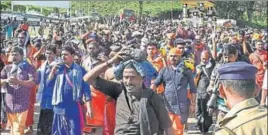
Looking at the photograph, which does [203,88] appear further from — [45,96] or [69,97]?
[69,97]

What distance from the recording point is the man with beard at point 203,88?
9578 millimetres

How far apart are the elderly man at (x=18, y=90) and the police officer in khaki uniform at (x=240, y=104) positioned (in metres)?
5.17

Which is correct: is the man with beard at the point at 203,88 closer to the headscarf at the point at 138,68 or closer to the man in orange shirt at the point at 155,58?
the man in orange shirt at the point at 155,58

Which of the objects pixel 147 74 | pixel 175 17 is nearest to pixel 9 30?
pixel 147 74

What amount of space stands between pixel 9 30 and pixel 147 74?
16961 millimetres

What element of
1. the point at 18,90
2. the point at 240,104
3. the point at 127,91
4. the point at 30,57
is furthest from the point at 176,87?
the point at 240,104

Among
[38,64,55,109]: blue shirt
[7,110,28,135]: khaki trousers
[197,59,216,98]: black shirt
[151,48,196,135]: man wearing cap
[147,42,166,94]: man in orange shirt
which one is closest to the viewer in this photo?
[38,64,55,109]: blue shirt

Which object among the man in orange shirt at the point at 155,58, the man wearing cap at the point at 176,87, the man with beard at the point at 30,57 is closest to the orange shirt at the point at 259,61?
the man in orange shirt at the point at 155,58

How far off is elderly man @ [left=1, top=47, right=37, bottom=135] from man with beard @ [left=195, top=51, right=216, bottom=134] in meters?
2.86

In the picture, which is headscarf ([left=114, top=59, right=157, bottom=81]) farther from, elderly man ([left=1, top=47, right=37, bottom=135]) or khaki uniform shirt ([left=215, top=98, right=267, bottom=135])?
elderly man ([left=1, top=47, right=37, bottom=135])

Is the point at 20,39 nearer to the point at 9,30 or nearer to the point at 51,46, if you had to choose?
the point at 51,46

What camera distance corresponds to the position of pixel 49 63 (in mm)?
7961

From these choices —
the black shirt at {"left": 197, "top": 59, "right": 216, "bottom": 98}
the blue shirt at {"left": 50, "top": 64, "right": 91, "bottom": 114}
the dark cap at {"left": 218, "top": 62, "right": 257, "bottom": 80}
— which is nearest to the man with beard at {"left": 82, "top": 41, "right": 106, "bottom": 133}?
the blue shirt at {"left": 50, "top": 64, "right": 91, "bottom": 114}

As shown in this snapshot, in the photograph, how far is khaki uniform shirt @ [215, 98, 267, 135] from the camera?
263 cm
